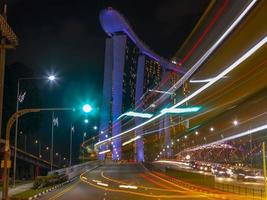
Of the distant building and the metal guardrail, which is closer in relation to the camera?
the metal guardrail

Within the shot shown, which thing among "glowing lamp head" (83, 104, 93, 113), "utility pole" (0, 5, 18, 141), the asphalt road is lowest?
the asphalt road

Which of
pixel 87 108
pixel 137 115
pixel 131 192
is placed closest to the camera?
pixel 87 108

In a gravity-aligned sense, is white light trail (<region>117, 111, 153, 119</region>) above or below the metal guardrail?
above

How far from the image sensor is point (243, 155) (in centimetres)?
8662

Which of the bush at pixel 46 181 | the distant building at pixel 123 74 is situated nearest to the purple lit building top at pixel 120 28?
the distant building at pixel 123 74

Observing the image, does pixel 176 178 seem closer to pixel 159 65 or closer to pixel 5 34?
pixel 5 34

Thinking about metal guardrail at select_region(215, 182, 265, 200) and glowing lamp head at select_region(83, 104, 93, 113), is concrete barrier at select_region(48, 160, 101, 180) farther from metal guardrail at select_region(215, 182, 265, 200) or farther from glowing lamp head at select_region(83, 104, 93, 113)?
glowing lamp head at select_region(83, 104, 93, 113)

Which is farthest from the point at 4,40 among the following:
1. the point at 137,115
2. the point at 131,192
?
the point at 137,115

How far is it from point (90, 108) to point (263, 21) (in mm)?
23732

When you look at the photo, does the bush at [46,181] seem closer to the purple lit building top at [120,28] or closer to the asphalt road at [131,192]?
the asphalt road at [131,192]

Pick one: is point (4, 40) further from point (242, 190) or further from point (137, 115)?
point (137, 115)

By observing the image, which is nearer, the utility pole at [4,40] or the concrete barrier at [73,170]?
the utility pole at [4,40]

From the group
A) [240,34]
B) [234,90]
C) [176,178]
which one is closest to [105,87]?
[234,90]

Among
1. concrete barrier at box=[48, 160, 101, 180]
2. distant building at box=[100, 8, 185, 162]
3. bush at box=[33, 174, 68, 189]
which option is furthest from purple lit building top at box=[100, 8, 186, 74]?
bush at box=[33, 174, 68, 189]
